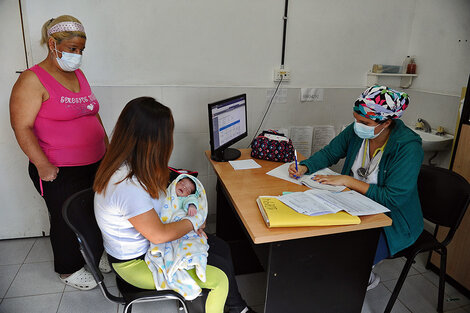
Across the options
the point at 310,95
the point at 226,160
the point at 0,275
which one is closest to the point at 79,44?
the point at 226,160

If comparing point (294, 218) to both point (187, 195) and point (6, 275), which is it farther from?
point (6, 275)

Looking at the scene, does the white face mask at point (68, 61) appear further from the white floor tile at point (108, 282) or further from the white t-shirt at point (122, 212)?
the white floor tile at point (108, 282)

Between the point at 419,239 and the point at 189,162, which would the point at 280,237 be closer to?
the point at 419,239

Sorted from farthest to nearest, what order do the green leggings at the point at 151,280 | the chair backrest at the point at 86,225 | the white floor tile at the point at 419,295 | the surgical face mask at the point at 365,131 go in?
1. the white floor tile at the point at 419,295
2. the surgical face mask at the point at 365,131
3. the green leggings at the point at 151,280
4. the chair backrest at the point at 86,225

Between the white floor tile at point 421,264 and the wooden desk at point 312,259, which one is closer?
→ the wooden desk at point 312,259

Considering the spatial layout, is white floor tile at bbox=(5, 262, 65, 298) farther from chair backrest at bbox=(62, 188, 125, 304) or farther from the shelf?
the shelf

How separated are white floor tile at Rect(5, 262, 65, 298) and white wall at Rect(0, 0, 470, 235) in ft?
1.78

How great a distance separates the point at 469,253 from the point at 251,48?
2.08 m

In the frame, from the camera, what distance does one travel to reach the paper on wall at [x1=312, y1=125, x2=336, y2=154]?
2926 millimetres

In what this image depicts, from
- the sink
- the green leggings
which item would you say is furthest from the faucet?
the green leggings

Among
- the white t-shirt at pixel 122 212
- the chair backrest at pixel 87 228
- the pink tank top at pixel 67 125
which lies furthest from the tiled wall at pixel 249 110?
the white t-shirt at pixel 122 212

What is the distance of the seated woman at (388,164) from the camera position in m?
1.52

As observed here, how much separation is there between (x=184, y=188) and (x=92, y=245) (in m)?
0.46

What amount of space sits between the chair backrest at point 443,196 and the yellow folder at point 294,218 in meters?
0.69
